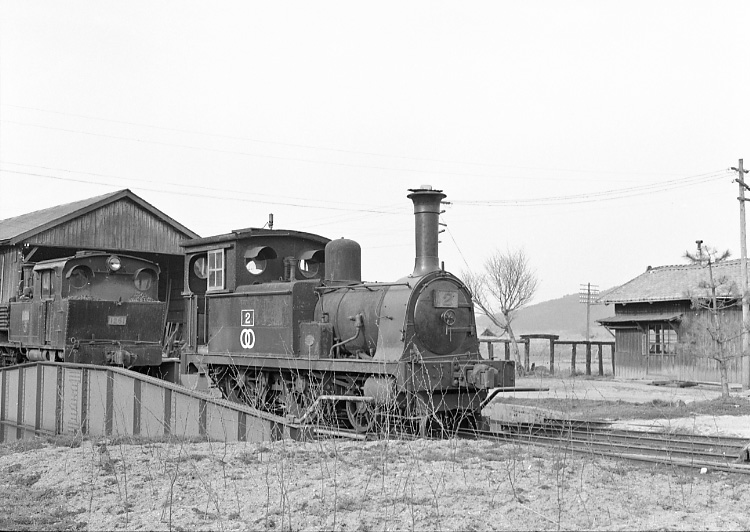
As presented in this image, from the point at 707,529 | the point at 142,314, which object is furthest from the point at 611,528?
the point at 142,314

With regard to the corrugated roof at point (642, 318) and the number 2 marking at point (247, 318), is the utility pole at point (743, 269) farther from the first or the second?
the number 2 marking at point (247, 318)

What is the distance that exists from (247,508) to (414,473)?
1.72m

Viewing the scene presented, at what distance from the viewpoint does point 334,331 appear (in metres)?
12.7

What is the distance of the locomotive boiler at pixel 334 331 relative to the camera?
1158 cm

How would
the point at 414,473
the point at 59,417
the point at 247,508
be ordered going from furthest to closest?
the point at 59,417
the point at 414,473
the point at 247,508

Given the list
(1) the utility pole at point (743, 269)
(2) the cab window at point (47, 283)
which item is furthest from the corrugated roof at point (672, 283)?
(2) the cab window at point (47, 283)

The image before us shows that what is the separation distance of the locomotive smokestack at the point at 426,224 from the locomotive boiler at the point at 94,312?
8.06 meters

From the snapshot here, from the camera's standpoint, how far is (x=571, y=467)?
7637 millimetres

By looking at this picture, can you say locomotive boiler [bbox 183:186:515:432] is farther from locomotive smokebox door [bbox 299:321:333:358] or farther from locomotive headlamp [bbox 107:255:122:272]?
locomotive headlamp [bbox 107:255:122:272]

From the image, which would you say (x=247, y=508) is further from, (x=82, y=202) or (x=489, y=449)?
(x=82, y=202)

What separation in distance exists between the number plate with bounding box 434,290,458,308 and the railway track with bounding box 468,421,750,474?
1.98 meters

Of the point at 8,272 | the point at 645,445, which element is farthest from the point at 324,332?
the point at 8,272

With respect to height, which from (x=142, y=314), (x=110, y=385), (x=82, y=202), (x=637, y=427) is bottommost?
(x=637, y=427)

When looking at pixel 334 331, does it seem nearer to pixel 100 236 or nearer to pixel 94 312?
pixel 94 312
